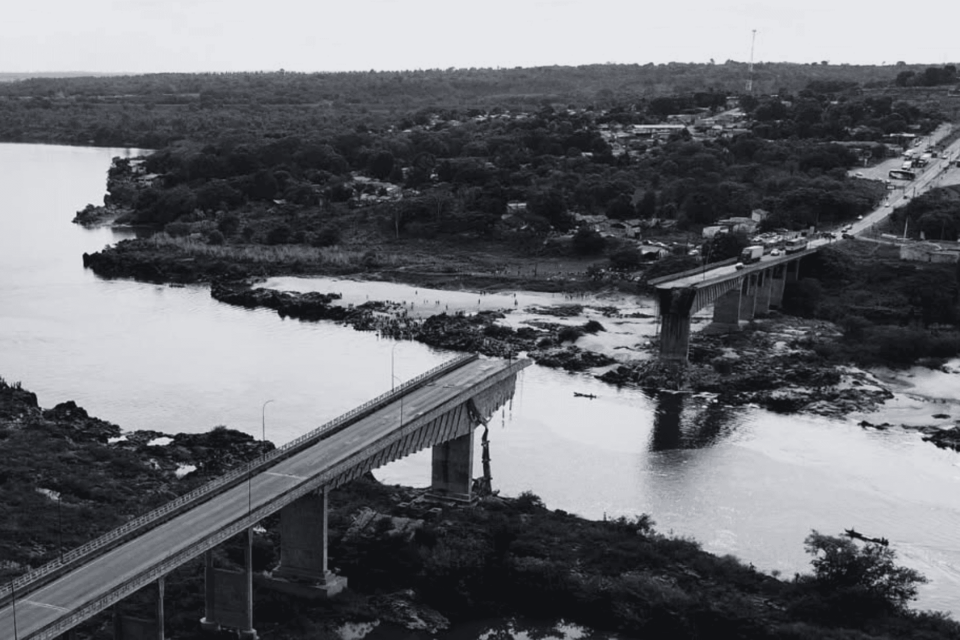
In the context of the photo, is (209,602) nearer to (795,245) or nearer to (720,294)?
(720,294)

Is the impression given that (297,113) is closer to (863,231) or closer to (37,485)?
(863,231)

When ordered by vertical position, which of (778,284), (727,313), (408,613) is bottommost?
(408,613)

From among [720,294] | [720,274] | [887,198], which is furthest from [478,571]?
[887,198]

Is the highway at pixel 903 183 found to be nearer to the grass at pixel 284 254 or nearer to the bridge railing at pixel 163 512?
the grass at pixel 284 254

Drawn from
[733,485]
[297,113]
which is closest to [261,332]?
[733,485]

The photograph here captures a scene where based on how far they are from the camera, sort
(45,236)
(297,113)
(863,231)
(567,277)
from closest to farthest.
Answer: (567,277), (863,231), (45,236), (297,113)

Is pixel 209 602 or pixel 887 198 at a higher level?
pixel 887 198

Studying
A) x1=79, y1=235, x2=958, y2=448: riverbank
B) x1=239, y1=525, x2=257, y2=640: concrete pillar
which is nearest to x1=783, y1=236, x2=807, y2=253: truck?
x1=79, y1=235, x2=958, y2=448: riverbank
